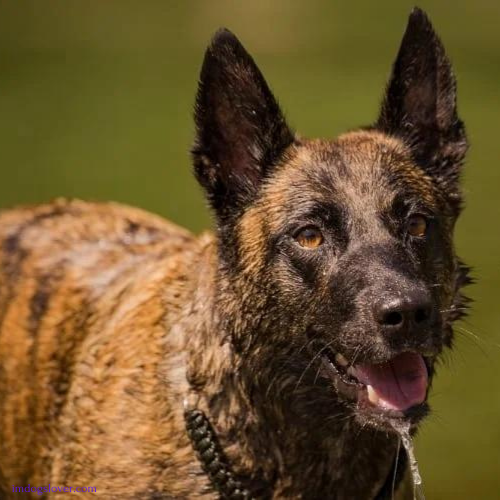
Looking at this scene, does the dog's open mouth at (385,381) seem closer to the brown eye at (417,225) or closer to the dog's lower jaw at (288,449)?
the dog's lower jaw at (288,449)

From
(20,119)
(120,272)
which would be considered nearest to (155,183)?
(20,119)

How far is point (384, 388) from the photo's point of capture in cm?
366

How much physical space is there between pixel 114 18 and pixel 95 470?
512 inches

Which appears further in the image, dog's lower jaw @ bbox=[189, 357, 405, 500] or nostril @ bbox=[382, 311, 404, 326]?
dog's lower jaw @ bbox=[189, 357, 405, 500]

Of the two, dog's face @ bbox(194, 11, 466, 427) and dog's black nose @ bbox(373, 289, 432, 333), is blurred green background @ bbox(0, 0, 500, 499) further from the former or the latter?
dog's black nose @ bbox(373, 289, 432, 333)

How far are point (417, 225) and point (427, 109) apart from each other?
0.62m

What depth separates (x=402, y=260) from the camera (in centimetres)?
360

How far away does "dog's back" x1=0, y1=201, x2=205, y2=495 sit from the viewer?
159 inches

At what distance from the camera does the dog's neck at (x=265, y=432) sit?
12.8 feet

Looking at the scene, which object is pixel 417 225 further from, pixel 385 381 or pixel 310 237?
pixel 385 381

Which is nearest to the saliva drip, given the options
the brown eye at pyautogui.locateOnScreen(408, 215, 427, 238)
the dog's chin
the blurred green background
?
the dog's chin

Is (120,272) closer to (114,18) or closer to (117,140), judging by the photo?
(117,140)

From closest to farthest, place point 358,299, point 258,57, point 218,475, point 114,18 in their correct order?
point 358,299 < point 218,475 < point 258,57 < point 114,18

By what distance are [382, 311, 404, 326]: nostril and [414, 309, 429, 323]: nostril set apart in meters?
0.05
